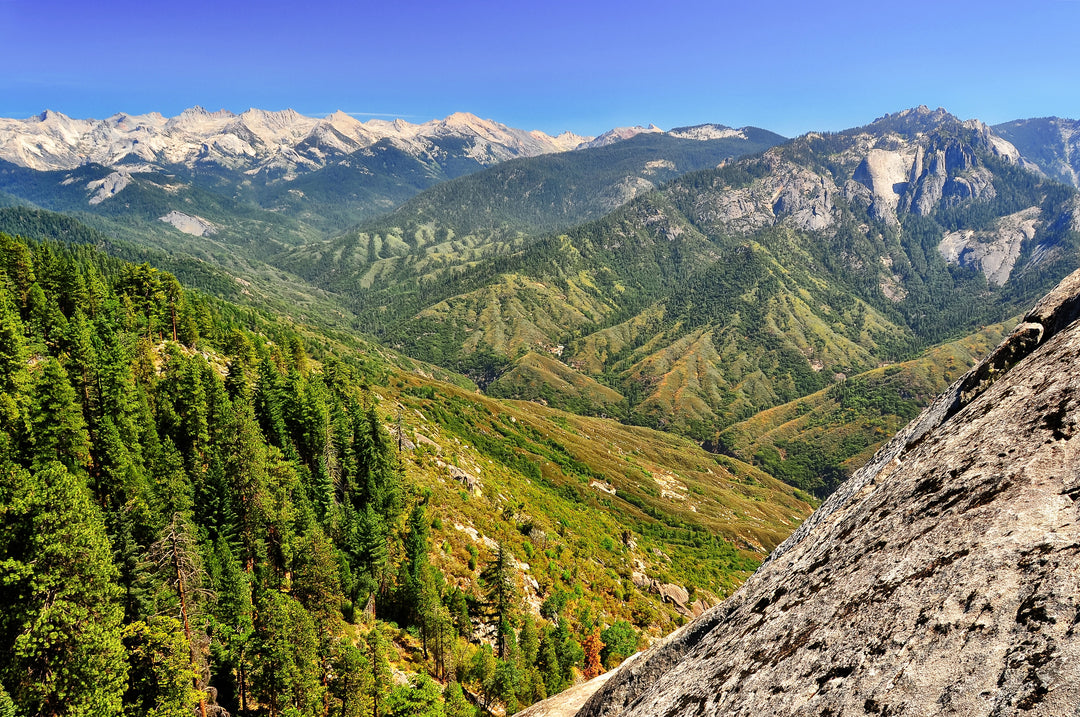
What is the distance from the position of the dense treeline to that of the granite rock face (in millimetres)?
38379

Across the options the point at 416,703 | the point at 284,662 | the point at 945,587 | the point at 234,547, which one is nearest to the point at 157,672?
the point at 284,662

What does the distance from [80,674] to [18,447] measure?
26.6 m

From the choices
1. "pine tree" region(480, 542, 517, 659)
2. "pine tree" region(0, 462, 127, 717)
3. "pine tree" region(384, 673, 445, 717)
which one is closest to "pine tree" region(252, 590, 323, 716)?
"pine tree" region(384, 673, 445, 717)

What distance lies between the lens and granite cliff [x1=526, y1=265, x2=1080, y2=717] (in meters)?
7.25

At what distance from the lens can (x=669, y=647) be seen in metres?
17.2

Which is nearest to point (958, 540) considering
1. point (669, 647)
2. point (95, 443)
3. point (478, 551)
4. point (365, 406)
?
point (669, 647)

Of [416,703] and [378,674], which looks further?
[378,674]

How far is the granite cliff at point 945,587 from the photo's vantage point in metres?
7.25

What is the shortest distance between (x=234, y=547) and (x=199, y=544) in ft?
16.6

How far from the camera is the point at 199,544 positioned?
51.3 m

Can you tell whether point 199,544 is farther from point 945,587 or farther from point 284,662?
point 945,587

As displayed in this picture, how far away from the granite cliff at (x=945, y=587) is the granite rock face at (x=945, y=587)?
1.2 inches

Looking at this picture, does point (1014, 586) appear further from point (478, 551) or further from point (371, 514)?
point (478, 551)

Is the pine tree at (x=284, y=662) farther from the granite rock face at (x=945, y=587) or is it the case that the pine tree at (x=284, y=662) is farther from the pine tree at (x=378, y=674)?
the granite rock face at (x=945, y=587)
